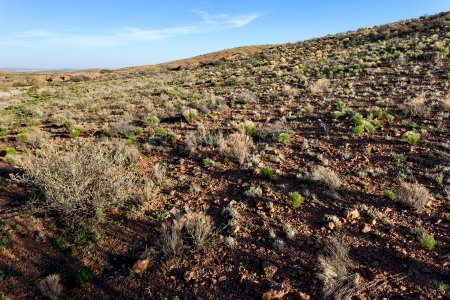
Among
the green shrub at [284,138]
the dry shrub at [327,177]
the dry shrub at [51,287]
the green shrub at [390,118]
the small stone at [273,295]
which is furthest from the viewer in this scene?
the green shrub at [390,118]

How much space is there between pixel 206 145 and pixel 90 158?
176 inches

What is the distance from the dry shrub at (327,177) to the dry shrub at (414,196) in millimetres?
1450

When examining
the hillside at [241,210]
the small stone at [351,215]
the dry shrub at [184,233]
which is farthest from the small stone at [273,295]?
the small stone at [351,215]

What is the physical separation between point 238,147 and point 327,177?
126 inches

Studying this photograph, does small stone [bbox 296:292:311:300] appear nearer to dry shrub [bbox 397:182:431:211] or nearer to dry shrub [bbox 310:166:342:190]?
dry shrub [bbox 310:166:342:190]

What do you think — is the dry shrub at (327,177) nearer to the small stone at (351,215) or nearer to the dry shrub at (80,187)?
the small stone at (351,215)

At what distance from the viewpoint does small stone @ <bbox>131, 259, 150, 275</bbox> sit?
5.93 meters

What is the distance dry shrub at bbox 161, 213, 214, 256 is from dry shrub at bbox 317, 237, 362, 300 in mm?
2374

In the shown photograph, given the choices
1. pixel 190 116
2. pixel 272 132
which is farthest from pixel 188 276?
pixel 190 116

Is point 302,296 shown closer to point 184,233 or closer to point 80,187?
point 184,233

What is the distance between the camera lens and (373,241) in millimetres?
6184

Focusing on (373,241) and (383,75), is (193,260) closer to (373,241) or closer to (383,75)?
(373,241)

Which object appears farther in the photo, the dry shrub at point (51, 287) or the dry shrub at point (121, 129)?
the dry shrub at point (121, 129)

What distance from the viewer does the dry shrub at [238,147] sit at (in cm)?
1005
